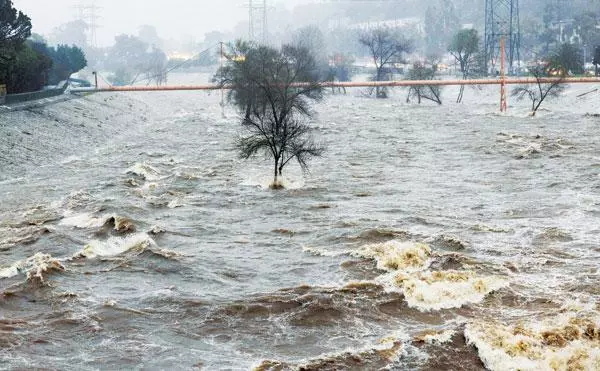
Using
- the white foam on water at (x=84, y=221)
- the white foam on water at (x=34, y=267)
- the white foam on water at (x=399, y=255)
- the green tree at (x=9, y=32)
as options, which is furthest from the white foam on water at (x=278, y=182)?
the green tree at (x=9, y=32)

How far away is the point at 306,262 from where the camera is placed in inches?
929

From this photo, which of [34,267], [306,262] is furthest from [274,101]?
[34,267]

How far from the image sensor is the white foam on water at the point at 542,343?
51.8 feet

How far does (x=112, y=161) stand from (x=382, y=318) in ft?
111

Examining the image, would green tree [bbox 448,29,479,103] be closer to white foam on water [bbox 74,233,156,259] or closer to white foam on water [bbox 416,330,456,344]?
white foam on water [bbox 74,233,156,259]

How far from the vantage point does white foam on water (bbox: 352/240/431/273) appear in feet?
73.9

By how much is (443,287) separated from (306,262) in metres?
4.96

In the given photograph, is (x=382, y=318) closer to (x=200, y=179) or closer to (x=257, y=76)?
(x=200, y=179)

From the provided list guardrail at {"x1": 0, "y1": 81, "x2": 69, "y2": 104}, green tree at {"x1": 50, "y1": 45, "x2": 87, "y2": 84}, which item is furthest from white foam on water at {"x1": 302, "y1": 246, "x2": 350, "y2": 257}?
green tree at {"x1": 50, "y1": 45, "x2": 87, "y2": 84}

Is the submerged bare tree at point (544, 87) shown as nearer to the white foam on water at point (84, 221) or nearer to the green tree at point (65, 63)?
the white foam on water at point (84, 221)

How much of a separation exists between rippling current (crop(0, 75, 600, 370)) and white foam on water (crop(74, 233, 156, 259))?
0.37 feet

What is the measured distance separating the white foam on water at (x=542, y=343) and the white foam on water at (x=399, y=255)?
191 inches

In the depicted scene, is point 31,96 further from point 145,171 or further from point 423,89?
point 423,89

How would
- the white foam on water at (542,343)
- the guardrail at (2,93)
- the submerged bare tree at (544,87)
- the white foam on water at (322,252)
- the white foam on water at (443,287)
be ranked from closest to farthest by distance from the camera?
the white foam on water at (542,343)
the white foam on water at (443,287)
the white foam on water at (322,252)
the guardrail at (2,93)
the submerged bare tree at (544,87)
